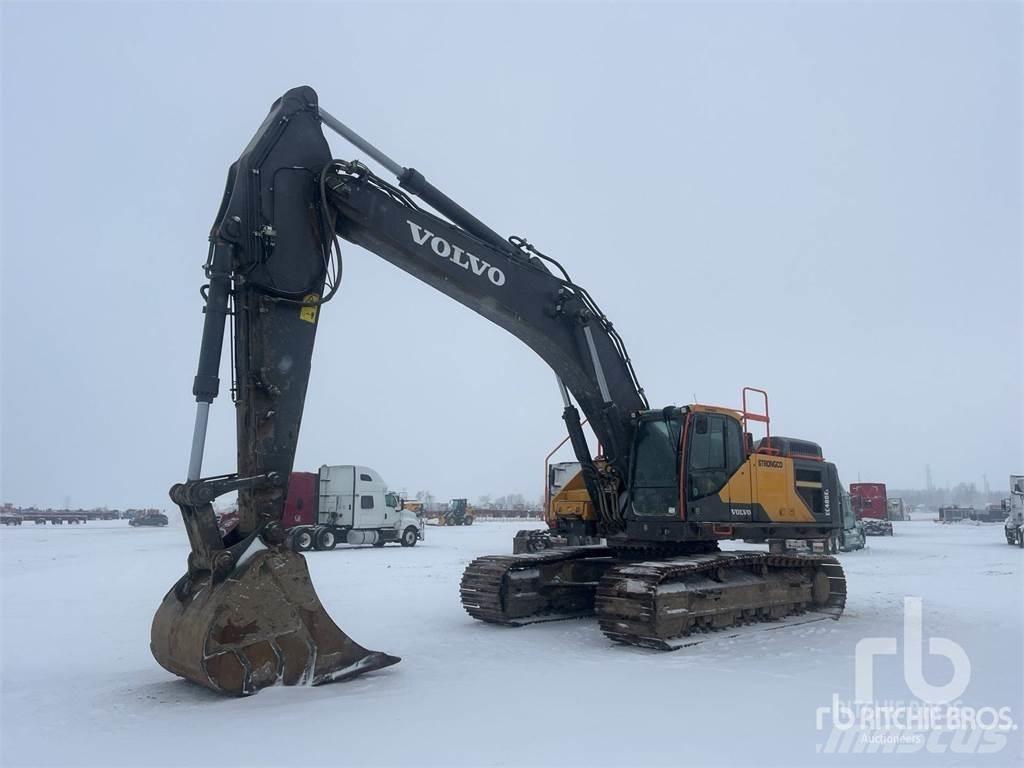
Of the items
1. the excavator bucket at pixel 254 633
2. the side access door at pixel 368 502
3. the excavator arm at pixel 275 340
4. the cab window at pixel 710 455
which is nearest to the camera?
the excavator bucket at pixel 254 633

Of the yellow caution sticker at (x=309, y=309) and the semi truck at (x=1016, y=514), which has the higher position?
the yellow caution sticker at (x=309, y=309)

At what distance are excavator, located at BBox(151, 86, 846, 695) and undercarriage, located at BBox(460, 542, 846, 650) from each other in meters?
0.03

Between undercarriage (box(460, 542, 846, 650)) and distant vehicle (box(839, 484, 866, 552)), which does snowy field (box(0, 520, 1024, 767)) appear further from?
distant vehicle (box(839, 484, 866, 552))

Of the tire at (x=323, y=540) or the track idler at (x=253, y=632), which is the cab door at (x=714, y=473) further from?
the tire at (x=323, y=540)

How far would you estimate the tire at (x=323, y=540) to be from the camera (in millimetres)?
28188

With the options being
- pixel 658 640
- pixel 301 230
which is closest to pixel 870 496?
pixel 658 640

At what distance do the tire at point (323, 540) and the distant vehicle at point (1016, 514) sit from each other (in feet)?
86.8

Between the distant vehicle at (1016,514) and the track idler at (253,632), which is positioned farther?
the distant vehicle at (1016,514)

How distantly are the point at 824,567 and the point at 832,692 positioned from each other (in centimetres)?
601

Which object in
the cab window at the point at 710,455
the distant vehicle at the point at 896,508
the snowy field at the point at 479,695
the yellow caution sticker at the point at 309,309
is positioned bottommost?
the snowy field at the point at 479,695

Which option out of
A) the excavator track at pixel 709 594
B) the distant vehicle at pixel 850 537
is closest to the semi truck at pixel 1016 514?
the distant vehicle at pixel 850 537

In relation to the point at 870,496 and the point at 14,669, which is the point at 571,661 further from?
the point at 870,496

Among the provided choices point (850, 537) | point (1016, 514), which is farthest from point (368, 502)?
point (1016, 514)

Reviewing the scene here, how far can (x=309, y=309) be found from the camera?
26.0 ft
